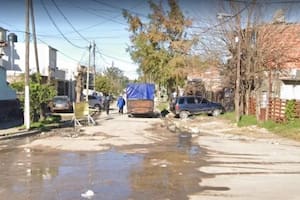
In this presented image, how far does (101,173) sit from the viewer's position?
→ 1183cm

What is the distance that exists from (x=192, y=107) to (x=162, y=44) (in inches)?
552

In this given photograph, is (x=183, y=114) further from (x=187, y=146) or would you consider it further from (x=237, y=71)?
(x=187, y=146)

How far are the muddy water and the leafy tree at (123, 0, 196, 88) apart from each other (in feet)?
103

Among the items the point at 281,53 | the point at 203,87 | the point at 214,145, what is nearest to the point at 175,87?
the point at 203,87

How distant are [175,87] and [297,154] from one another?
127 feet

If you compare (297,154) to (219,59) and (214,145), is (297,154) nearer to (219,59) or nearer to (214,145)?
(214,145)

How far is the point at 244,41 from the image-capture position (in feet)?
107

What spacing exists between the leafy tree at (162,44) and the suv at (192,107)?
7.60m

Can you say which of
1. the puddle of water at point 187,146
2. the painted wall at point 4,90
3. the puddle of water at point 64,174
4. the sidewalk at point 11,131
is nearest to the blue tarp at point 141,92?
the painted wall at point 4,90

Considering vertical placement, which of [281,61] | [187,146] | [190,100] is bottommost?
[187,146]

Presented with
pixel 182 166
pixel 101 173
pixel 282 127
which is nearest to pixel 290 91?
pixel 282 127

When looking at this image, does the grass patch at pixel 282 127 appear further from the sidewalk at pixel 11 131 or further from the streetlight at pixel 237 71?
the sidewalk at pixel 11 131

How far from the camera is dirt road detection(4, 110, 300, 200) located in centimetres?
961

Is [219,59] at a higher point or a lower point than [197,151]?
higher
